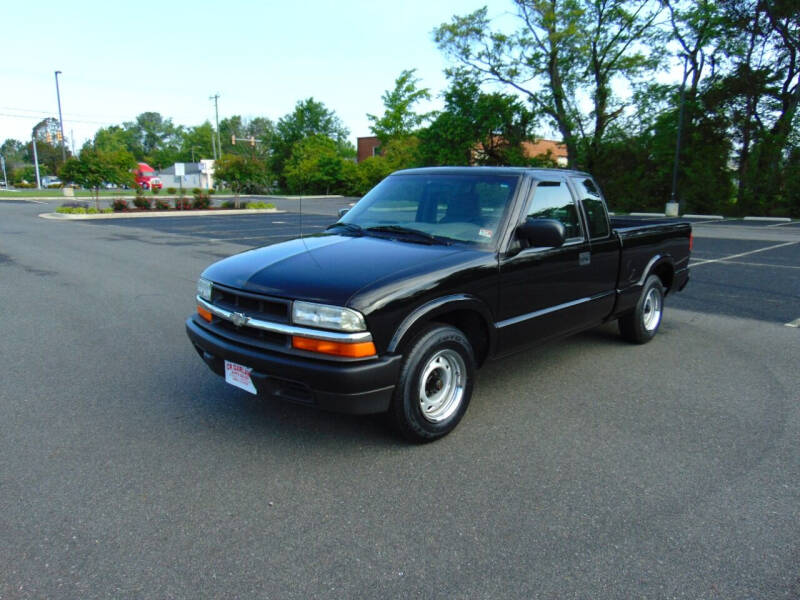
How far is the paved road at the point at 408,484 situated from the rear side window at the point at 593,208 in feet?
4.16

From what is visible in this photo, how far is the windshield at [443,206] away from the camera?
4087mm

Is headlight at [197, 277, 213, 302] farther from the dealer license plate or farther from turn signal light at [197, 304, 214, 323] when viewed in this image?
the dealer license plate

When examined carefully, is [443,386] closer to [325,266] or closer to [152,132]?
[325,266]

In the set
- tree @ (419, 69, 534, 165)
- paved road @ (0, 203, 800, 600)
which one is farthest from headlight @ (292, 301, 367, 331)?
tree @ (419, 69, 534, 165)

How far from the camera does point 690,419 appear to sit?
397 cm

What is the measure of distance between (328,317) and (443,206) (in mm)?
1711

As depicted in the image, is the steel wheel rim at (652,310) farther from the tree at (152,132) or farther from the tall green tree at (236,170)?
the tree at (152,132)

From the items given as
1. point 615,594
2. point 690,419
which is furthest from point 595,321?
point 615,594

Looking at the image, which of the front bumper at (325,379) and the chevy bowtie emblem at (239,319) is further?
the chevy bowtie emblem at (239,319)

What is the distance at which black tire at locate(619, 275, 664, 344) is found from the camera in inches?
226

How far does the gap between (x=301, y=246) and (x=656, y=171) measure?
33.4 metres

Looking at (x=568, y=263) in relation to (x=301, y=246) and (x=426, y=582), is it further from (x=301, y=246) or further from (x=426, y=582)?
(x=426, y=582)

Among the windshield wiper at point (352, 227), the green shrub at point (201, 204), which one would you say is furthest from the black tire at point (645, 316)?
the green shrub at point (201, 204)

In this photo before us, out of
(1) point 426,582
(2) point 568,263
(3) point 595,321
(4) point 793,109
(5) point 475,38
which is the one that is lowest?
(1) point 426,582
